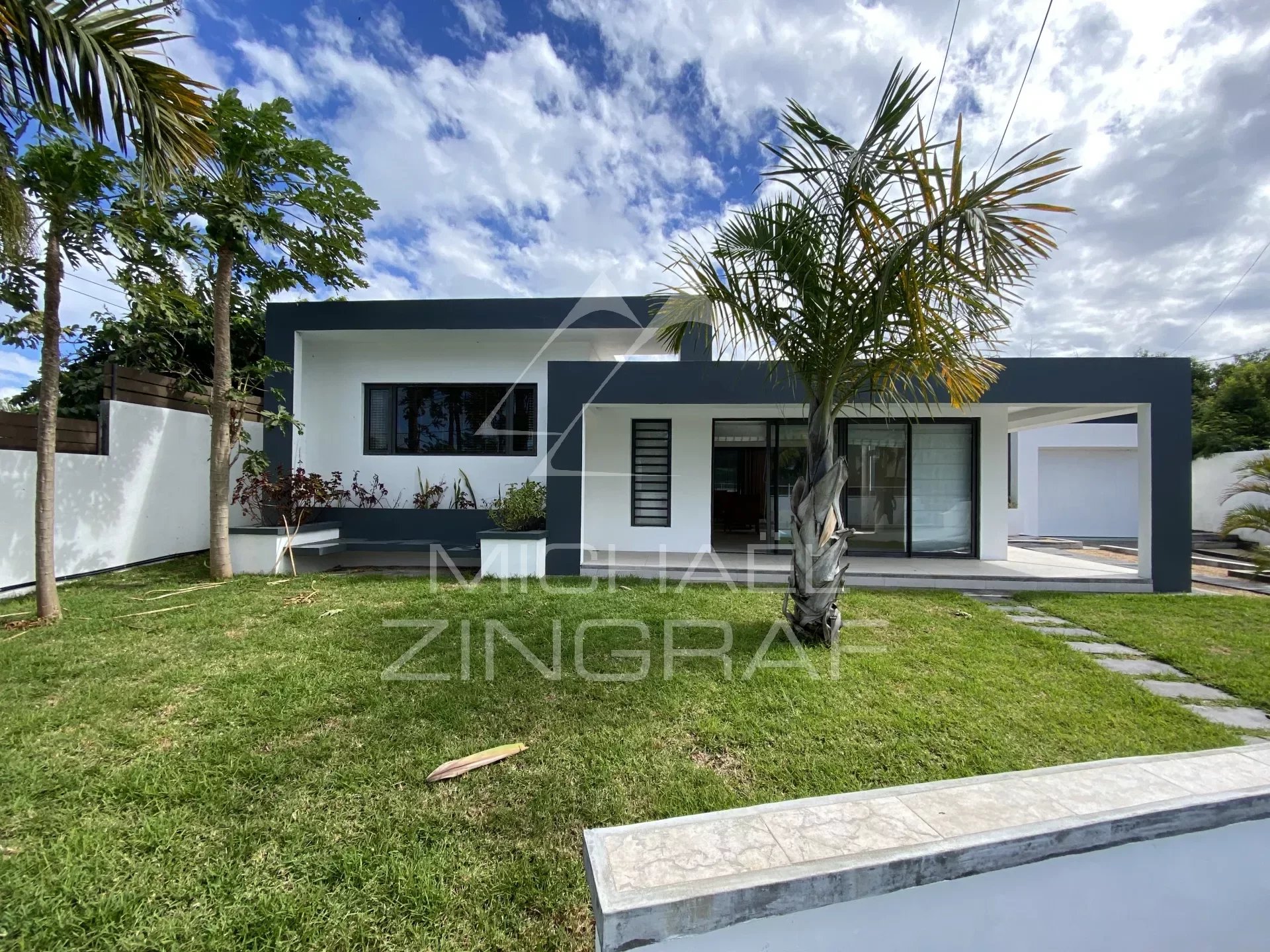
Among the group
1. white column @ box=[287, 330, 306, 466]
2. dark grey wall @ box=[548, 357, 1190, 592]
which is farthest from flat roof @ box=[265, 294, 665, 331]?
dark grey wall @ box=[548, 357, 1190, 592]

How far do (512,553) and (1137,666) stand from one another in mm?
6898

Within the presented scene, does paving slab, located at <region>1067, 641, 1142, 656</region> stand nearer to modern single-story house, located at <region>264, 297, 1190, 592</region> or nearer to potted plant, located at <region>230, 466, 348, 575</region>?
modern single-story house, located at <region>264, 297, 1190, 592</region>

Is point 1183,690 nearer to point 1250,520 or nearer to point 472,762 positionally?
point 472,762

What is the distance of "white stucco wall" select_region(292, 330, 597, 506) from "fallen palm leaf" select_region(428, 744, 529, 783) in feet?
21.0

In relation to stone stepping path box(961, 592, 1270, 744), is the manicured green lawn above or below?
above

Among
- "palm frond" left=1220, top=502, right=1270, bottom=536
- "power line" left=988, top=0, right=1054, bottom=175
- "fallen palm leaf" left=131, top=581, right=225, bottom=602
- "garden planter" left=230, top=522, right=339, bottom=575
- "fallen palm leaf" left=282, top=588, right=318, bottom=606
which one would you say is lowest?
"fallen palm leaf" left=282, top=588, right=318, bottom=606

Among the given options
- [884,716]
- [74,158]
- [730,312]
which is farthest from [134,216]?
[884,716]

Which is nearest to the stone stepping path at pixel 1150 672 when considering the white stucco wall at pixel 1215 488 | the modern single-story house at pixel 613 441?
the modern single-story house at pixel 613 441

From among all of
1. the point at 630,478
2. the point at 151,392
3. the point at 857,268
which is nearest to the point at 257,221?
the point at 151,392

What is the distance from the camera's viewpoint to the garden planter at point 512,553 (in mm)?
7613

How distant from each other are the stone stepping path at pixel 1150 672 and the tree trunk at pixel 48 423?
32.3 ft

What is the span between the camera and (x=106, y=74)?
3279mm

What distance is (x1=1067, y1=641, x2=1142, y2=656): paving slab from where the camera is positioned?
4.98 metres

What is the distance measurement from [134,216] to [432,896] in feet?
25.8
